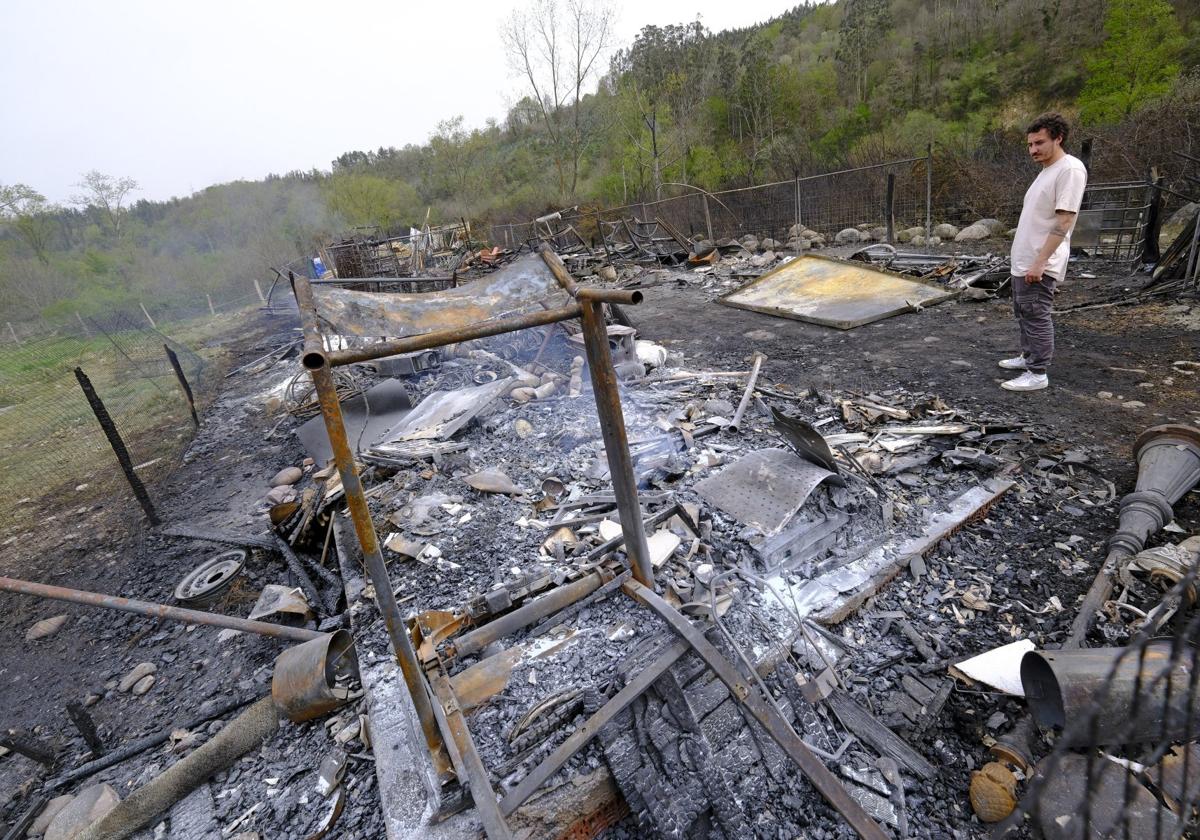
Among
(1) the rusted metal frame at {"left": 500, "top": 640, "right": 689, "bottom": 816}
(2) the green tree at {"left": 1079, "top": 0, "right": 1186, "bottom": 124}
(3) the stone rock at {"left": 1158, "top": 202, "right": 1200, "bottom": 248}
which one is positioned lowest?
(3) the stone rock at {"left": 1158, "top": 202, "right": 1200, "bottom": 248}

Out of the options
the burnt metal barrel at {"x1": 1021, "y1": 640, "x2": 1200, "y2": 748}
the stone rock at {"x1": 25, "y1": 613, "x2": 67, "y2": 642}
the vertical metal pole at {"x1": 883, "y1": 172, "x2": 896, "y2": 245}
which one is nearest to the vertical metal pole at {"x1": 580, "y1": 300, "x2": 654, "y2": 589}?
the burnt metal barrel at {"x1": 1021, "y1": 640, "x2": 1200, "y2": 748}

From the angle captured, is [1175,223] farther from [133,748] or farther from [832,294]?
[133,748]

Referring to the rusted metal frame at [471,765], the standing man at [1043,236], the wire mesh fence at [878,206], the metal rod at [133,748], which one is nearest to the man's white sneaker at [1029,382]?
the standing man at [1043,236]

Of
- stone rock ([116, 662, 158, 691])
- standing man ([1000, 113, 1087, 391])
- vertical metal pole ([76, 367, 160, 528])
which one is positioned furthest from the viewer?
vertical metal pole ([76, 367, 160, 528])

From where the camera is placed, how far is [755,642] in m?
2.55

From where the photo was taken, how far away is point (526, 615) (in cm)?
250

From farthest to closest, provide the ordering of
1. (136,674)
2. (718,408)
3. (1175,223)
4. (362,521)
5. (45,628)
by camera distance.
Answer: (1175,223)
(718,408)
(45,628)
(136,674)
(362,521)

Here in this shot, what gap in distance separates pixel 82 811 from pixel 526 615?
228 cm

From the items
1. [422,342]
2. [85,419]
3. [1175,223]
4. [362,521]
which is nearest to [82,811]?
[362,521]

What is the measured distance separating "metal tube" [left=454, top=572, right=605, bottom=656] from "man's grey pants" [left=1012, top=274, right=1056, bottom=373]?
15.3 feet

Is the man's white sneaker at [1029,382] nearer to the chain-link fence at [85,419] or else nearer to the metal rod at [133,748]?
the metal rod at [133,748]

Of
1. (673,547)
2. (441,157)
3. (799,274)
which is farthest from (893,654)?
(441,157)

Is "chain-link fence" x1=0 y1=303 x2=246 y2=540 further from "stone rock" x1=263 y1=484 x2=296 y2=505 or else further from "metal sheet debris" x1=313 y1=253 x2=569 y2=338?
"metal sheet debris" x1=313 y1=253 x2=569 y2=338

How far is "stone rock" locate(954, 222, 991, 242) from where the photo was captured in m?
11.6
